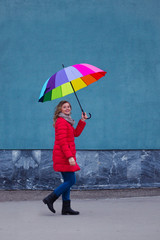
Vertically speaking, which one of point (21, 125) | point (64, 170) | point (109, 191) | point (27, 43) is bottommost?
point (109, 191)

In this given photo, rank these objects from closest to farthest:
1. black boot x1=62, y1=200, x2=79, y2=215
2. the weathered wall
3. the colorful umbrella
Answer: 1. the colorful umbrella
2. black boot x1=62, y1=200, x2=79, y2=215
3. the weathered wall

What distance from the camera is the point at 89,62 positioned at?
9.13 m

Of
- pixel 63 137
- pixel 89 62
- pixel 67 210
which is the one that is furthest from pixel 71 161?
pixel 89 62

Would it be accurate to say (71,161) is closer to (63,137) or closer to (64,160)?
(64,160)

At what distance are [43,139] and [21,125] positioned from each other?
47cm

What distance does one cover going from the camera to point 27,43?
916 centimetres

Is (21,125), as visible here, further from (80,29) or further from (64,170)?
(64,170)

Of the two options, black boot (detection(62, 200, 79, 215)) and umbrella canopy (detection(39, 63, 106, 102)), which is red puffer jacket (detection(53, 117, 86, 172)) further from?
black boot (detection(62, 200, 79, 215))

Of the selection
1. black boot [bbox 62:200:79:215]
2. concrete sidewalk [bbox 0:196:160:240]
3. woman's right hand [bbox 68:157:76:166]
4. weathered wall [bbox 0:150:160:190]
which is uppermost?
woman's right hand [bbox 68:157:76:166]

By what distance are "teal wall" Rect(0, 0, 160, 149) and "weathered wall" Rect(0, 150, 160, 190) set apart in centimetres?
Answer: 15

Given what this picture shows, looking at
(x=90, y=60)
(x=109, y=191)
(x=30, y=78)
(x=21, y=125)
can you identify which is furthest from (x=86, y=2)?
(x=109, y=191)

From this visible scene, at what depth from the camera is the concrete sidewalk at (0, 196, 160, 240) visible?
502 centimetres

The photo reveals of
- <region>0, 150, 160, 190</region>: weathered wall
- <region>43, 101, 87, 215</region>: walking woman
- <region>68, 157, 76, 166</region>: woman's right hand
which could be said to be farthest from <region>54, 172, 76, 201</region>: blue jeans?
<region>0, 150, 160, 190</region>: weathered wall

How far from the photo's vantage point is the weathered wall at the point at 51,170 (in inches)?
354
